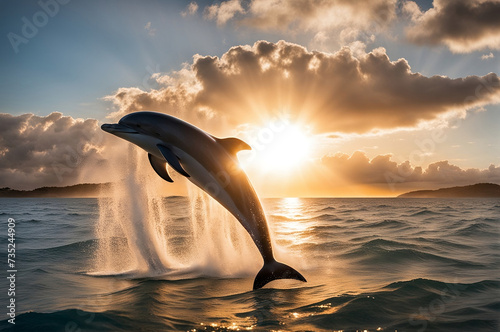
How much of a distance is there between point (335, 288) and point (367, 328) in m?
2.49

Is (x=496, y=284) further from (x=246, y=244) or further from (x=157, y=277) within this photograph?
(x=157, y=277)

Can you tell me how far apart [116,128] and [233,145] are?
10.1 feet

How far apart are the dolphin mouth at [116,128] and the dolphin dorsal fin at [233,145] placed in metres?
2.24

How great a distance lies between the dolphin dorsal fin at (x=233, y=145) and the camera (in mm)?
8664

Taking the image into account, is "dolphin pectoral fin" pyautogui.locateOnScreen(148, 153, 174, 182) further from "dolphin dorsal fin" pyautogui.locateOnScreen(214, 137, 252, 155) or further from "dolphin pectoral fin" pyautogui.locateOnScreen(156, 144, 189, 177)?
"dolphin dorsal fin" pyautogui.locateOnScreen(214, 137, 252, 155)

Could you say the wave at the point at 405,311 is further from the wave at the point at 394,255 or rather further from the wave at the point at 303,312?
the wave at the point at 394,255

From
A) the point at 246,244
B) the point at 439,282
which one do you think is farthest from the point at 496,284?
the point at 246,244

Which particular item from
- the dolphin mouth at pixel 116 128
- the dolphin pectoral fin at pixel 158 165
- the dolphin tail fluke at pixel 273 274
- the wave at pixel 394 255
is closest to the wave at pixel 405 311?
the dolphin tail fluke at pixel 273 274

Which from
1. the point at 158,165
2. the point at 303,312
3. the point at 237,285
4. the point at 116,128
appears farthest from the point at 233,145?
the point at 303,312

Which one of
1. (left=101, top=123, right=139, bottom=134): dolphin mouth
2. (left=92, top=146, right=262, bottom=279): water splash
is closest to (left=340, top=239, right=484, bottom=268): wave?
(left=92, top=146, right=262, bottom=279): water splash

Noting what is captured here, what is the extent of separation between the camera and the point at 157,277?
32.7ft

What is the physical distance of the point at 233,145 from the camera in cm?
870

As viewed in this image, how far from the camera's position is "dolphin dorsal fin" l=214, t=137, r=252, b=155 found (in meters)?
8.66

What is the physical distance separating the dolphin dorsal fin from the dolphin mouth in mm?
2240
